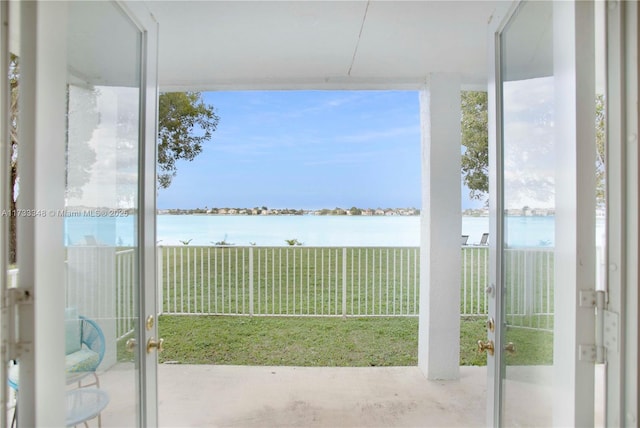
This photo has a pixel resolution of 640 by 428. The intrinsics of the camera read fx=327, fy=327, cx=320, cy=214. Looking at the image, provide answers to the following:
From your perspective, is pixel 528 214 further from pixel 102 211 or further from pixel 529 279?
pixel 102 211

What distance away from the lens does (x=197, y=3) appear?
163 centimetres

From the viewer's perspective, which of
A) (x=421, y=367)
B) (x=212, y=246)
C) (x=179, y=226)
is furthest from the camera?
(x=179, y=226)

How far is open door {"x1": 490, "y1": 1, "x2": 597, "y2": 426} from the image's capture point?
2.75 feet

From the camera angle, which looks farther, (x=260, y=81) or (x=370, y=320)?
(x=370, y=320)

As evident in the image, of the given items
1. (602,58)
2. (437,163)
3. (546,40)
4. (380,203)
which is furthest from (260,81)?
(380,203)

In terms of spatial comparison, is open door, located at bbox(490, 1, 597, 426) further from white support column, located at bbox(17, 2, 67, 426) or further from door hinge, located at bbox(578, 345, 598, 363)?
white support column, located at bbox(17, 2, 67, 426)

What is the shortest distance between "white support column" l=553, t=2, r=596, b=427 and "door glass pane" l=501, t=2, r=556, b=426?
84 mm

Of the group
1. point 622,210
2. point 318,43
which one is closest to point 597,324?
point 622,210

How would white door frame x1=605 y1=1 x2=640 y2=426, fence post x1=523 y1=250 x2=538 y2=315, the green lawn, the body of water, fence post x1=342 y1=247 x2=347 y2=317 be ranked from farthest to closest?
the body of water, fence post x1=342 y1=247 x2=347 y2=317, the green lawn, fence post x1=523 y1=250 x2=538 y2=315, white door frame x1=605 y1=1 x2=640 y2=426

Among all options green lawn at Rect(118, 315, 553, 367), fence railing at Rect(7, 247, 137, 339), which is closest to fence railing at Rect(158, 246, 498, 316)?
green lawn at Rect(118, 315, 553, 367)

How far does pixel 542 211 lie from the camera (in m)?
1.05

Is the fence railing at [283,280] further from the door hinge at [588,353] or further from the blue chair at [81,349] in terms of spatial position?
the door hinge at [588,353]

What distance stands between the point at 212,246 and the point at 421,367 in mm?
2935

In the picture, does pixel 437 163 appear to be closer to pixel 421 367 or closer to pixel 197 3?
pixel 421 367
